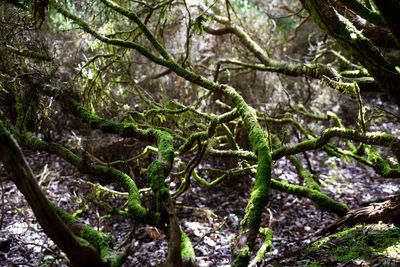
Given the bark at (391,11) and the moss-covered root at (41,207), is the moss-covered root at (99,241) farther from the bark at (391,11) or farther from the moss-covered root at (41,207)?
the bark at (391,11)

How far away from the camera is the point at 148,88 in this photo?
7.72 metres

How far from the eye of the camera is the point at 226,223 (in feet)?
18.6

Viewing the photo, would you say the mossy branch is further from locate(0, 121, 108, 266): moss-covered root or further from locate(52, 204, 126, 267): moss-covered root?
locate(0, 121, 108, 266): moss-covered root

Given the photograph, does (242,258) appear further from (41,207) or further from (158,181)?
(41,207)

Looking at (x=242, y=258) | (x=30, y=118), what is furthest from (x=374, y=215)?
(x=30, y=118)

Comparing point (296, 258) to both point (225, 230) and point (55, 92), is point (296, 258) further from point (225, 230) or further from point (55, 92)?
point (55, 92)

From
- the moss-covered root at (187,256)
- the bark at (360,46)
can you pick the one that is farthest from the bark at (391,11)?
the moss-covered root at (187,256)

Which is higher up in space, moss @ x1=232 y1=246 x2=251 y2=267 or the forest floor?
the forest floor

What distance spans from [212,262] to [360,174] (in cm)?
492

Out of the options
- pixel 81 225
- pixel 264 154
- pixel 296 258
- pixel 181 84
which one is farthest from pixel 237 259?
pixel 181 84

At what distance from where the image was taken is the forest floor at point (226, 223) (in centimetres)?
305

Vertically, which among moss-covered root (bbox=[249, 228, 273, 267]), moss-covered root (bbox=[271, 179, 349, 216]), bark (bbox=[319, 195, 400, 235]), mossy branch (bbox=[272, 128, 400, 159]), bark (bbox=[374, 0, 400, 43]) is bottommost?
moss-covered root (bbox=[249, 228, 273, 267])

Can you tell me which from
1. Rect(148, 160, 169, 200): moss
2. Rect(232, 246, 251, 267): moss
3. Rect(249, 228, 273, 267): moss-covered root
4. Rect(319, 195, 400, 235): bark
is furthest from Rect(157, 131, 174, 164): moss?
Rect(319, 195, 400, 235): bark

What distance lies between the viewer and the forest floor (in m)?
3.05
